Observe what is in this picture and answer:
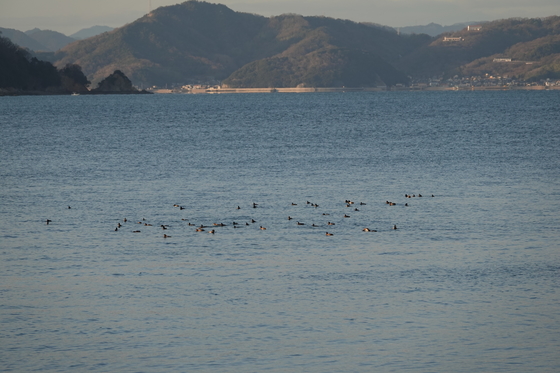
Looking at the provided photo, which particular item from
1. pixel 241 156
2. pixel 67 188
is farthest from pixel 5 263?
pixel 241 156

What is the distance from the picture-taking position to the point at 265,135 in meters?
88.7

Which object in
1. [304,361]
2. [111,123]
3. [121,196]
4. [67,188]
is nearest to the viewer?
[304,361]

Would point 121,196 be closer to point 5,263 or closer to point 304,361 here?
point 5,263

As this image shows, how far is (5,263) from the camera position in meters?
26.7

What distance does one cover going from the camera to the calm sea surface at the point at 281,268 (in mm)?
18250

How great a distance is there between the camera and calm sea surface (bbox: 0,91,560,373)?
59.9ft

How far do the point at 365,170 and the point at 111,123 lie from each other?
69.3m

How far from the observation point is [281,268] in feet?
83.6

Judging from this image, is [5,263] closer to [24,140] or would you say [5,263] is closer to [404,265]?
[404,265]

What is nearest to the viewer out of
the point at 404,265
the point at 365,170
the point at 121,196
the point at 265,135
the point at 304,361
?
the point at 304,361

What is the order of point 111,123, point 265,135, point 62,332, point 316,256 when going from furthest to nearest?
point 111,123
point 265,135
point 316,256
point 62,332

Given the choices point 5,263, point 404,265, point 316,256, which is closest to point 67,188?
point 5,263

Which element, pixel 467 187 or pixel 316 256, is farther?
pixel 467 187

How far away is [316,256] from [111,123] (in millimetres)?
92328
